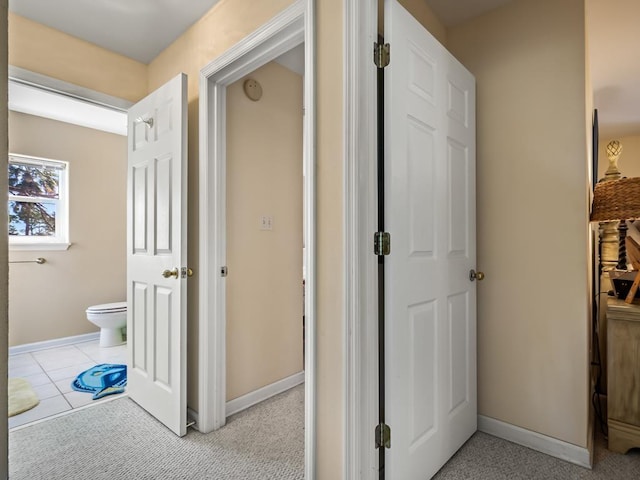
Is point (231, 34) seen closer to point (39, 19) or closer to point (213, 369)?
point (39, 19)

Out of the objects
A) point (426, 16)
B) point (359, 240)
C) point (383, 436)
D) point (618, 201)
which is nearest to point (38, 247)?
point (359, 240)

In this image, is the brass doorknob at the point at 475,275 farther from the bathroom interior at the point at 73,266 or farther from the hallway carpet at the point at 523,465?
the bathroom interior at the point at 73,266

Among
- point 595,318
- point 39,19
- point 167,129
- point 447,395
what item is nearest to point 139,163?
point 167,129

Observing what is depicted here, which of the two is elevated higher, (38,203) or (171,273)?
(38,203)

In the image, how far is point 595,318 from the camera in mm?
2061

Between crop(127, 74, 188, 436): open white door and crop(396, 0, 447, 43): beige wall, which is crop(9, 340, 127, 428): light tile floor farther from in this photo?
crop(396, 0, 447, 43): beige wall

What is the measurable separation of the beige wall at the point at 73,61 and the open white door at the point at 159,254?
10.4 inches

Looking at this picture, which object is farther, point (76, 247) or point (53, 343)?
point (76, 247)

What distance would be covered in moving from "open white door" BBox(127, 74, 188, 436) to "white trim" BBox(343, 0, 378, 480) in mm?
1055

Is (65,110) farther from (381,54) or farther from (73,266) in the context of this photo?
(381,54)

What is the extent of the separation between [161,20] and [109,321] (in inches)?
114

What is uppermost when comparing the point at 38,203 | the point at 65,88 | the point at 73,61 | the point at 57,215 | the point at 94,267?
the point at 73,61

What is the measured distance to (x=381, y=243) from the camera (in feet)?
4.16

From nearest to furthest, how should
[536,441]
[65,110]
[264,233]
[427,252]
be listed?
1. [427,252]
2. [536,441]
3. [264,233]
4. [65,110]
